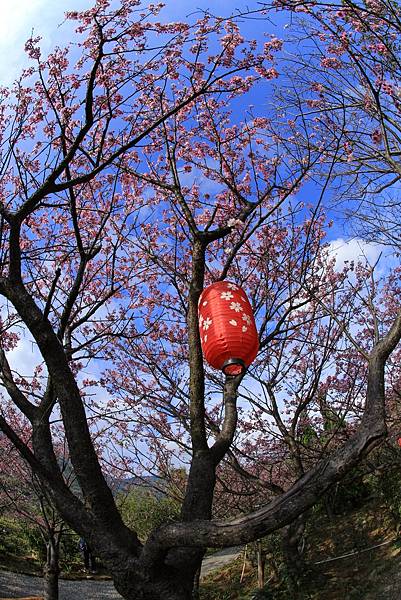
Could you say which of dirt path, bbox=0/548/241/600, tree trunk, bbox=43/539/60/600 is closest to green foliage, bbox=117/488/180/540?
dirt path, bbox=0/548/241/600

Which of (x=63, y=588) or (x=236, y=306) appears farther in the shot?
(x=63, y=588)

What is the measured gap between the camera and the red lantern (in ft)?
9.82

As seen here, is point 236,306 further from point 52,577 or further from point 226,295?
point 52,577

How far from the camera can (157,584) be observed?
3.12 meters

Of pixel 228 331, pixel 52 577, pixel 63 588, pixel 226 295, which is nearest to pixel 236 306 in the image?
pixel 226 295

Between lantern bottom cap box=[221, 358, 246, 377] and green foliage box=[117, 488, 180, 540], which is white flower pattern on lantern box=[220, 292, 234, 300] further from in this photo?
green foliage box=[117, 488, 180, 540]

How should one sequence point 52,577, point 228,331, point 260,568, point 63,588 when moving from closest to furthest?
point 228,331
point 52,577
point 260,568
point 63,588

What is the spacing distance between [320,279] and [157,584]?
4.20 m

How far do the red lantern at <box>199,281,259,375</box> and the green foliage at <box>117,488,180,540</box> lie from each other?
11.6 m

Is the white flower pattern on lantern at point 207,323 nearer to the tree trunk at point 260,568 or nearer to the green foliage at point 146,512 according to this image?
the tree trunk at point 260,568

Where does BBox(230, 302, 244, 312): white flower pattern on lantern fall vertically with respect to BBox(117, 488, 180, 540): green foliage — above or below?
above

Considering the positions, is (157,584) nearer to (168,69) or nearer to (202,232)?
(202,232)

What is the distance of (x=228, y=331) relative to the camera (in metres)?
3.01

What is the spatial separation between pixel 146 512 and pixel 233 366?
13.6m
